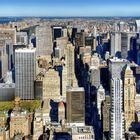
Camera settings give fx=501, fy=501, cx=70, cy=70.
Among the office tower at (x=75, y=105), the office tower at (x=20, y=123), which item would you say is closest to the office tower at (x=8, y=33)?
the office tower at (x=75, y=105)

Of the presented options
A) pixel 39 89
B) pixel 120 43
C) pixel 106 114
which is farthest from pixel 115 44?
pixel 106 114

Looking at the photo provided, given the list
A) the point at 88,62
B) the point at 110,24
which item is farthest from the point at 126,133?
the point at 110,24

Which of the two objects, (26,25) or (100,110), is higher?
(26,25)

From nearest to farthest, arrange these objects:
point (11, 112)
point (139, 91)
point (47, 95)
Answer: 1. point (11, 112)
2. point (139, 91)
3. point (47, 95)

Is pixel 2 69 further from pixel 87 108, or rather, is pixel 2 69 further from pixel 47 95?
pixel 87 108

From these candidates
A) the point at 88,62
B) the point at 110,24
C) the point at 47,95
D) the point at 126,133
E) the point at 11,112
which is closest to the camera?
the point at 126,133
